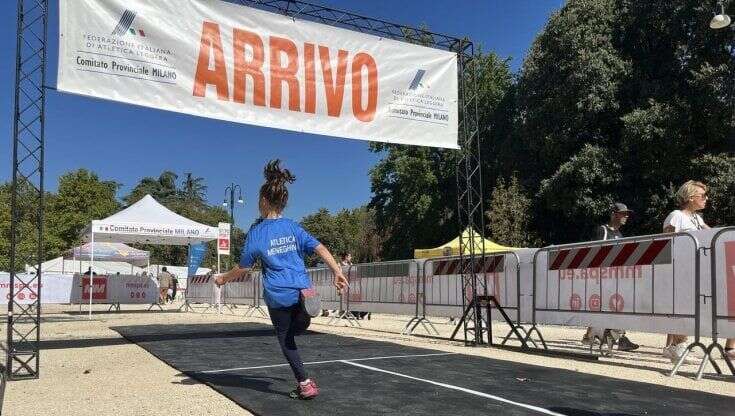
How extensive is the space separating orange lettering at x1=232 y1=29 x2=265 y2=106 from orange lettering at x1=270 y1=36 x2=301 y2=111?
175 millimetres

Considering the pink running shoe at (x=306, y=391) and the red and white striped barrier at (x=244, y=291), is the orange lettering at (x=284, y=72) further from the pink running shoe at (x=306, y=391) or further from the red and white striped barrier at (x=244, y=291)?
the red and white striped barrier at (x=244, y=291)

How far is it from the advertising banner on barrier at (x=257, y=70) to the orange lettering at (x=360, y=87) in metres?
0.02

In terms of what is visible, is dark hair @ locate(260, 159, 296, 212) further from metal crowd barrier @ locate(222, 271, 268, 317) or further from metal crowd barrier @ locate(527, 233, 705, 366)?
metal crowd barrier @ locate(222, 271, 268, 317)

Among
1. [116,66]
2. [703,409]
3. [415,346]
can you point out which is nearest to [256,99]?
[116,66]

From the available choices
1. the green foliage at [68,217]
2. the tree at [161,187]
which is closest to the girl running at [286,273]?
the green foliage at [68,217]

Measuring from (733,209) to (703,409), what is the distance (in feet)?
64.7

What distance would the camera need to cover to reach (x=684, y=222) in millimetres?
7355

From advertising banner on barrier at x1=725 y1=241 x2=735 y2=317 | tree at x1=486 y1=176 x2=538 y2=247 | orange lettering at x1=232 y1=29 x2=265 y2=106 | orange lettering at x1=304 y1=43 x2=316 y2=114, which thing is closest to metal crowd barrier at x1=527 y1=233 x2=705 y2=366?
advertising banner on barrier at x1=725 y1=241 x2=735 y2=317

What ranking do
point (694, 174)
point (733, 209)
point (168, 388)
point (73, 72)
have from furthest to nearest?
point (694, 174)
point (733, 209)
point (73, 72)
point (168, 388)

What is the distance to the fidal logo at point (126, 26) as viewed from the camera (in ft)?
25.9

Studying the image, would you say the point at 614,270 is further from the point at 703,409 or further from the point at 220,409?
the point at 220,409

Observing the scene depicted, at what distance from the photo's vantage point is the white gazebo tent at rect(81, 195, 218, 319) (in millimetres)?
19953

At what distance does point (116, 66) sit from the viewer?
7875 millimetres

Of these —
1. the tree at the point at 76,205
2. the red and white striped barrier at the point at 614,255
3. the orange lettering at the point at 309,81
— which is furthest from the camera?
the tree at the point at 76,205
